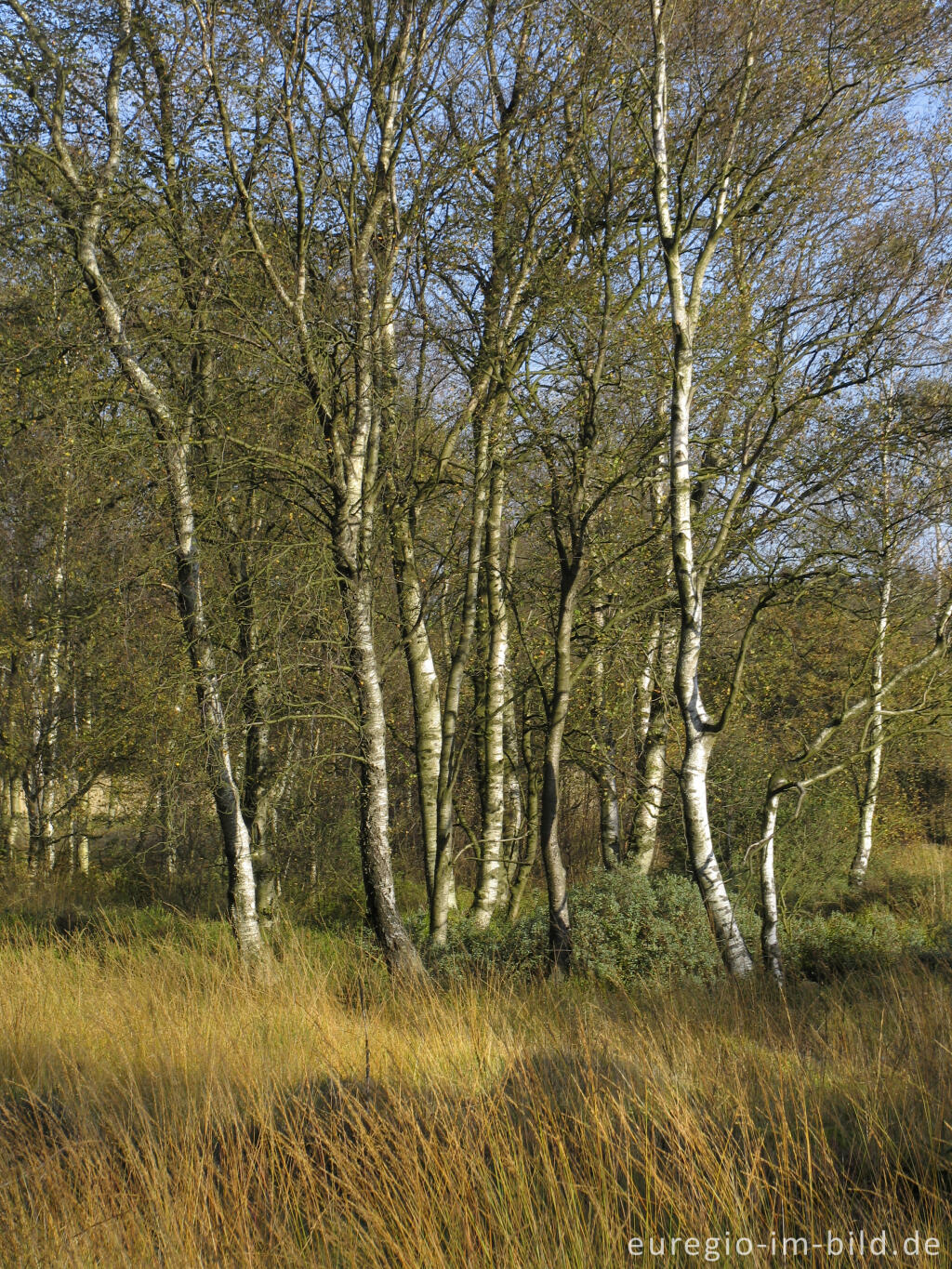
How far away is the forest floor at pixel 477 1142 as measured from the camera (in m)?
2.80

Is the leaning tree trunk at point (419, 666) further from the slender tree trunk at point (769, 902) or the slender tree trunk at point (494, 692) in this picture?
the slender tree trunk at point (769, 902)

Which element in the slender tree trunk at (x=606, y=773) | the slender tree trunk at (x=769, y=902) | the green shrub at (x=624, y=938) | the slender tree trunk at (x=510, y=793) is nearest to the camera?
the slender tree trunk at (x=769, y=902)

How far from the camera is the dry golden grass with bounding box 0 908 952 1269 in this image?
9.32 feet

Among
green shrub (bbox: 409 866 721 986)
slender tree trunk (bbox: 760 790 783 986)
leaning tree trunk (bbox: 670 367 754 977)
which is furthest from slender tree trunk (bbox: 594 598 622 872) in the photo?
slender tree trunk (bbox: 760 790 783 986)

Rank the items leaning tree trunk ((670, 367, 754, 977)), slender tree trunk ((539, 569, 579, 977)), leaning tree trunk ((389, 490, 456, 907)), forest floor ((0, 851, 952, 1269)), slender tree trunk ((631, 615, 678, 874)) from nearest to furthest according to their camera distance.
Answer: forest floor ((0, 851, 952, 1269)), leaning tree trunk ((670, 367, 754, 977)), slender tree trunk ((539, 569, 579, 977)), leaning tree trunk ((389, 490, 456, 907)), slender tree trunk ((631, 615, 678, 874))

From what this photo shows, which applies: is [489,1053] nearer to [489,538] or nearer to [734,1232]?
[734,1232]

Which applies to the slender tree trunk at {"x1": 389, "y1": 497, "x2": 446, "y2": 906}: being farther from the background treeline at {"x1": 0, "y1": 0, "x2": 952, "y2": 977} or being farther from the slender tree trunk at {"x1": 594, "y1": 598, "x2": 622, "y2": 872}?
the slender tree trunk at {"x1": 594, "y1": 598, "x2": 622, "y2": 872}

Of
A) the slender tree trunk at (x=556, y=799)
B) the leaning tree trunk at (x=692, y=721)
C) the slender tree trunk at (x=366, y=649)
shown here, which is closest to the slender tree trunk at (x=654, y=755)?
the slender tree trunk at (x=556, y=799)

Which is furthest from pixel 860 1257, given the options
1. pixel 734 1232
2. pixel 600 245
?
pixel 600 245

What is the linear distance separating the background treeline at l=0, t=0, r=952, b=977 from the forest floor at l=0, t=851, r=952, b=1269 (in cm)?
249

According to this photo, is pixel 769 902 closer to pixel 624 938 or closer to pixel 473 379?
pixel 624 938

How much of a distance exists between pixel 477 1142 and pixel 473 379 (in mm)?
7373

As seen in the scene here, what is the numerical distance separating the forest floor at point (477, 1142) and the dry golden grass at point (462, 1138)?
0.05ft

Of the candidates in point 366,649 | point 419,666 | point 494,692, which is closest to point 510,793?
point 494,692
